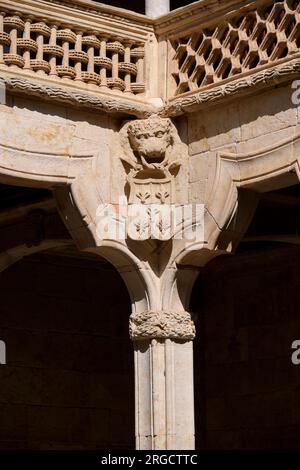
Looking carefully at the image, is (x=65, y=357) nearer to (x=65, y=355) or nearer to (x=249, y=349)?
(x=65, y=355)

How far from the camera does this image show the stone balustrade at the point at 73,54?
395 inches

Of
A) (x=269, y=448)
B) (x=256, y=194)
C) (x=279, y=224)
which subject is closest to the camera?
(x=256, y=194)

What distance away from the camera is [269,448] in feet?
44.6

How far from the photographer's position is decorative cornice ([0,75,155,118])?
9.82 meters

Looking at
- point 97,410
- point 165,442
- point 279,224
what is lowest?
point 165,442

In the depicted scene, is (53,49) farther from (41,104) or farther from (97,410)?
(97,410)

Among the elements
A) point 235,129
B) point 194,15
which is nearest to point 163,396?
point 235,129

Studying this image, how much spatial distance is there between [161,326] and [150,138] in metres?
1.40

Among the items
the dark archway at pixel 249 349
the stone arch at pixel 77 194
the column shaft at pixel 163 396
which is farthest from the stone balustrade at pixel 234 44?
the dark archway at pixel 249 349

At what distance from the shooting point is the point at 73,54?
10.3m

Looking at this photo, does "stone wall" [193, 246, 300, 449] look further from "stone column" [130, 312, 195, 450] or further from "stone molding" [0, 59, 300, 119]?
"stone molding" [0, 59, 300, 119]

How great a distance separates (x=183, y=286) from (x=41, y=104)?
5.71ft

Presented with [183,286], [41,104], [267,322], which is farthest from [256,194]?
[267,322]

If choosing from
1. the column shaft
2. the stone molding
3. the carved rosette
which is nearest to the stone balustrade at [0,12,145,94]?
the stone molding
